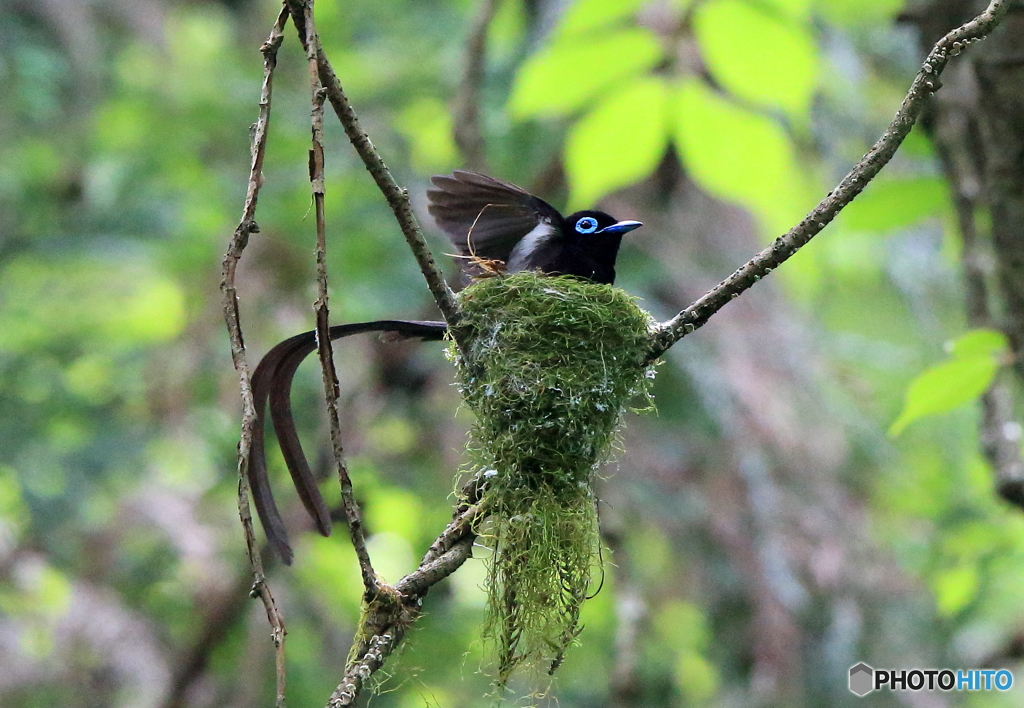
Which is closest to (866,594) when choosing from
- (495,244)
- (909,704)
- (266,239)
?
(909,704)

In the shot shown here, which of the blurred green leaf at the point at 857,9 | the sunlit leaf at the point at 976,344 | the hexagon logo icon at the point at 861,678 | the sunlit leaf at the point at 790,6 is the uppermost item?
the blurred green leaf at the point at 857,9

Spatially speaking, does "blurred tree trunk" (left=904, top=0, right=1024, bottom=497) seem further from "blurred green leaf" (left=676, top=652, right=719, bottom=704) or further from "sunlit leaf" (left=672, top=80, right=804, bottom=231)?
"blurred green leaf" (left=676, top=652, right=719, bottom=704)

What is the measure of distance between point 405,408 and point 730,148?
3308 mm

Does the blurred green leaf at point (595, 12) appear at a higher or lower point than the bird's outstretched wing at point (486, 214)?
higher

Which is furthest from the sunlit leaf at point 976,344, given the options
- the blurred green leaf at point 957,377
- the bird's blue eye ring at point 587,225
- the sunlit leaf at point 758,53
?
the bird's blue eye ring at point 587,225

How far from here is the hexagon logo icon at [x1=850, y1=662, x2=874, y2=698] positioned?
14.5ft

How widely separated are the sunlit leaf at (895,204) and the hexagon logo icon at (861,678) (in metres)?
2.20

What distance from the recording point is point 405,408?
585cm

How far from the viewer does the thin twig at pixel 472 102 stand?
4246mm

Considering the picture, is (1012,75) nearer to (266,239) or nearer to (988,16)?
(988,16)

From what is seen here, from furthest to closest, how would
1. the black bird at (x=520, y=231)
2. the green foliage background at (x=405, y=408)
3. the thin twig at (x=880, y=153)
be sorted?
the green foliage background at (x=405, y=408) < the black bird at (x=520, y=231) < the thin twig at (x=880, y=153)

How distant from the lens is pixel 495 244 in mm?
3625

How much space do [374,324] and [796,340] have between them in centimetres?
338

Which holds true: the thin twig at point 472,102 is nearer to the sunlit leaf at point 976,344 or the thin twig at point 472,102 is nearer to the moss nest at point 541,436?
the moss nest at point 541,436
